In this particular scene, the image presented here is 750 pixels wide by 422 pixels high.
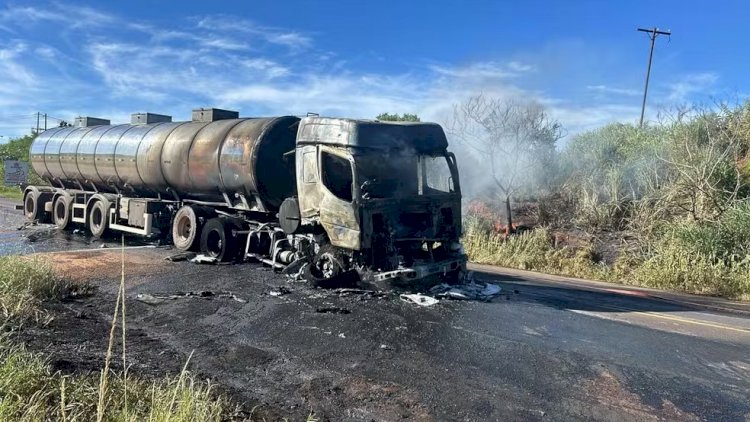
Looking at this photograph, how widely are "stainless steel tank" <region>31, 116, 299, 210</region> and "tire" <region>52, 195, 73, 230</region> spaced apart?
1.87 feet

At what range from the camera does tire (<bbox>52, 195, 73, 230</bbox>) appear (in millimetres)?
17078

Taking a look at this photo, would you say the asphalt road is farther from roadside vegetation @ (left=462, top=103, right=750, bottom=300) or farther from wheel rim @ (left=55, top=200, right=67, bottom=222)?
wheel rim @ (left=55, top=200, right=67, bottom=222)

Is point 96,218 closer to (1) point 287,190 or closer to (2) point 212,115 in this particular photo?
(2) point 212,115

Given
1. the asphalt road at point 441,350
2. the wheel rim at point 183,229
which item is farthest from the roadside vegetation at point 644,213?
the wheel rim at point 183,229

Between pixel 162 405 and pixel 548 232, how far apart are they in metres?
14.2

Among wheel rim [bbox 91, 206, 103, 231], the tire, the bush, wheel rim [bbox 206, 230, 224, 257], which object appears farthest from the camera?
the tire

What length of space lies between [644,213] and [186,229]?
1108 centimetres

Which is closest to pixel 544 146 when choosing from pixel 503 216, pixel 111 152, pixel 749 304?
pixel 503 216

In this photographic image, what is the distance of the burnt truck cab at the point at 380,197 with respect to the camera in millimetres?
8281

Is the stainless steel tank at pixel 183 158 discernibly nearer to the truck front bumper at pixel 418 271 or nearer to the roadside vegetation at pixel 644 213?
the truck front bumper at pixel 418 271

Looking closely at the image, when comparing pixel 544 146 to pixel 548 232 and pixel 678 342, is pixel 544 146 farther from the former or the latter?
pixel 678 342

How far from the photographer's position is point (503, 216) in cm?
1820

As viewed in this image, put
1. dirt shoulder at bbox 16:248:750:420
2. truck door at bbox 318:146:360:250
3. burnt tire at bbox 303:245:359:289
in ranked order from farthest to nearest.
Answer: burnt tire at bbox 303:245:359:289
truck door at bbox 318:146:360:250
dirt shoulder at bbox 16:248:750:420

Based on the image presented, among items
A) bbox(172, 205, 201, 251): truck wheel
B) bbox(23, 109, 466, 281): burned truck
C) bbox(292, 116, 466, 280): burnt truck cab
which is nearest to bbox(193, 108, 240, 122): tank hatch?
bbox(23, 109, 466, 281): burned truck
